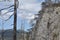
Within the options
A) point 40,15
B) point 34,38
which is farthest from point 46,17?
point 34,38

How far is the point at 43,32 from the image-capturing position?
1393 cm

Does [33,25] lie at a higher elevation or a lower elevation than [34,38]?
higher

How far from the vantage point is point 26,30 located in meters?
12.7

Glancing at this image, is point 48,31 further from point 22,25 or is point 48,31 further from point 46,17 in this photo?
point 22,25

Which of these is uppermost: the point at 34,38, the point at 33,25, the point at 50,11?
the point at 50,11

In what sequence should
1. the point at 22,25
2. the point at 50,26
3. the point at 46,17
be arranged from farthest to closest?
the point at 46,17
the point at 50,26
the point at 22,25

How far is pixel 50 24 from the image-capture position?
1340cm

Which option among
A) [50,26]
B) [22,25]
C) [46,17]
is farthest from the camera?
[46,17]

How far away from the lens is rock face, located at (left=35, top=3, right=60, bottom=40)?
1331 cm

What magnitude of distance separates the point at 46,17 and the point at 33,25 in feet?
3.52

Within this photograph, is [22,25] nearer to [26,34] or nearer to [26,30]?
[26,30]

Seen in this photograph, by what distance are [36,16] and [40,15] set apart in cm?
80

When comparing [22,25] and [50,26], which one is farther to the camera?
[50,26]

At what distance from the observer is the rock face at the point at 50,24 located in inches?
524
